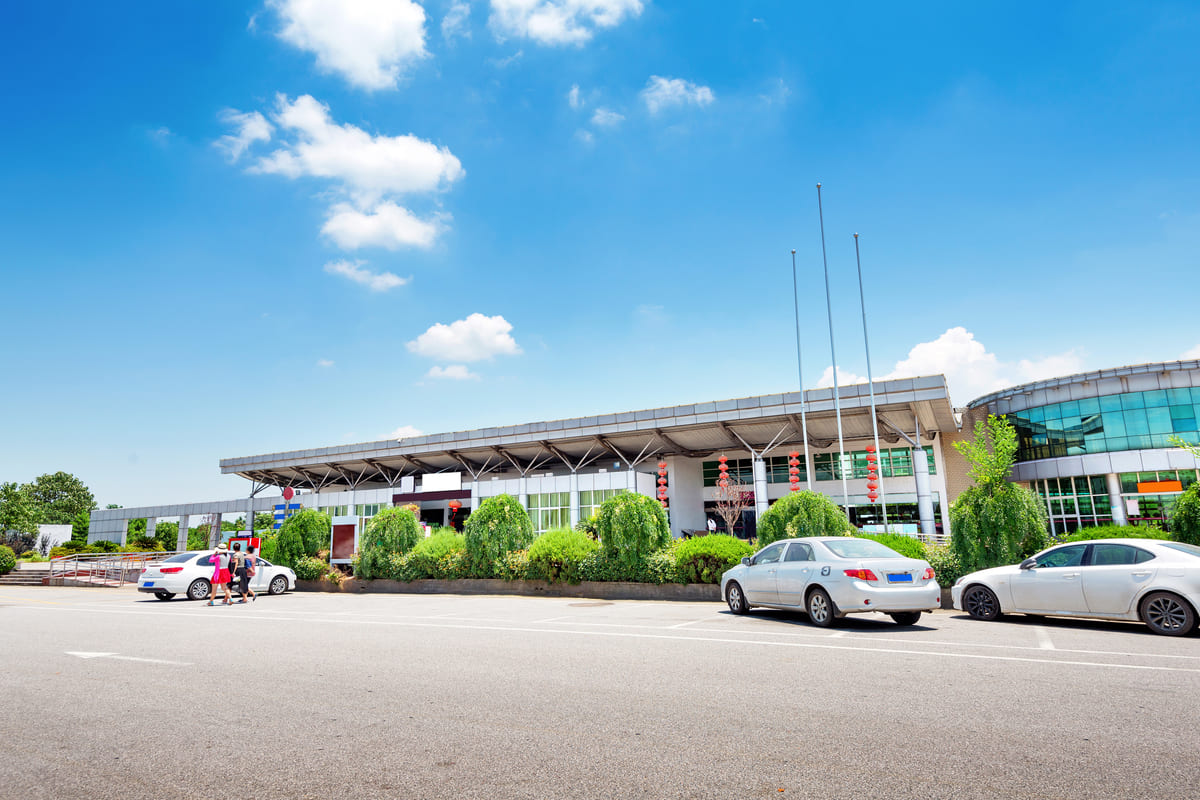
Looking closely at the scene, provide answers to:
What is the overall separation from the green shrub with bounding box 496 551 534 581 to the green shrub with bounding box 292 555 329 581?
8.36 metres

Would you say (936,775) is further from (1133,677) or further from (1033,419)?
(1033,419)

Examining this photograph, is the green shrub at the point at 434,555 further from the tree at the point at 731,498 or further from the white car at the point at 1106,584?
the tree at the point at 731,498

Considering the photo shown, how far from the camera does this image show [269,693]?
6562mm

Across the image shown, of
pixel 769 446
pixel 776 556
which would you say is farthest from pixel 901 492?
pixel 776 556

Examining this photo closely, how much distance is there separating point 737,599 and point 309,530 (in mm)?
19064

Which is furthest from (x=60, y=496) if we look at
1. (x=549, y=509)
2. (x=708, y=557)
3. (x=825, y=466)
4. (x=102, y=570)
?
(x=708, y=557)

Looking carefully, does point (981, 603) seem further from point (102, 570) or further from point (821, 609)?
point (102, 570)

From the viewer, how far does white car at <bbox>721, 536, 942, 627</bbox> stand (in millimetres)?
10539

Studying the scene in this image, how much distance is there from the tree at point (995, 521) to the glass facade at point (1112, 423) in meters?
28.4

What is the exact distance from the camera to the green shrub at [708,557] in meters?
17.0

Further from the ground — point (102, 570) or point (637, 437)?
point (637, 437)

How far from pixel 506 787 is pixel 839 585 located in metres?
8.11

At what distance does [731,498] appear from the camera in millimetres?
41688

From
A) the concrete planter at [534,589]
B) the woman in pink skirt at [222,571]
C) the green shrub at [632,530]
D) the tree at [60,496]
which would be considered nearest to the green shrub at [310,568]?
the concrete planter at [534,589]
